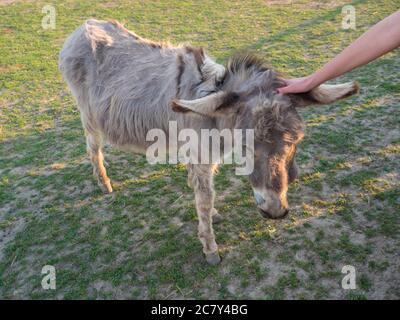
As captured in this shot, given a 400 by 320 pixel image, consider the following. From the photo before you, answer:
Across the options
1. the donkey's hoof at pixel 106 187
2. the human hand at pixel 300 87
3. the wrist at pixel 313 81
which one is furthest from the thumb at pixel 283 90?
the donkey's hoof at pixel 106 187

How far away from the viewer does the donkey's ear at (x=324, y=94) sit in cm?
277

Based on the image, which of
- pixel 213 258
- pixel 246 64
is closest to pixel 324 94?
pixel 246 64

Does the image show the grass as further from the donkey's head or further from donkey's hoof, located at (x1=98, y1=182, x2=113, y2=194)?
the donkey's head

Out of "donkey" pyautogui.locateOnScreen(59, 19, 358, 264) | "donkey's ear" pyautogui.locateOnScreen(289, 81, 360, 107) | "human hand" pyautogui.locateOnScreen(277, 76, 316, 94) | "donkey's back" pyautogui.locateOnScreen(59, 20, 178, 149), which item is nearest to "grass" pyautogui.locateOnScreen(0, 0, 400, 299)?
"donkey" pyautogui.locateOnScreen(59, 19, 358, 264)

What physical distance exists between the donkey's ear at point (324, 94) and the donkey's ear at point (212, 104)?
18.3 inches

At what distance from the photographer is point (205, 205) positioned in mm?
3604

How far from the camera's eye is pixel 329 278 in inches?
137

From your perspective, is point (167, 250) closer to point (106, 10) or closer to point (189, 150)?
point (189, 150)

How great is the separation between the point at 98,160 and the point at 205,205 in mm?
1882

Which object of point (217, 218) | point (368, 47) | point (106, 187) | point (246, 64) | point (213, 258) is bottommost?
point (213, 258)

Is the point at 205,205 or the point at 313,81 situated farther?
the point at 205,205

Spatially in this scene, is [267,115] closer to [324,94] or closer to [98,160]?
[324,94]

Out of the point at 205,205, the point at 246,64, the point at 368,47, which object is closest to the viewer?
the point at 368,47

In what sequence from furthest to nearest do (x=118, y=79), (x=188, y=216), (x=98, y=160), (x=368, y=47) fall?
(x=98, y=160) → (x=188, y=216) → (x=118, y=79) → (x=368, y=47)
